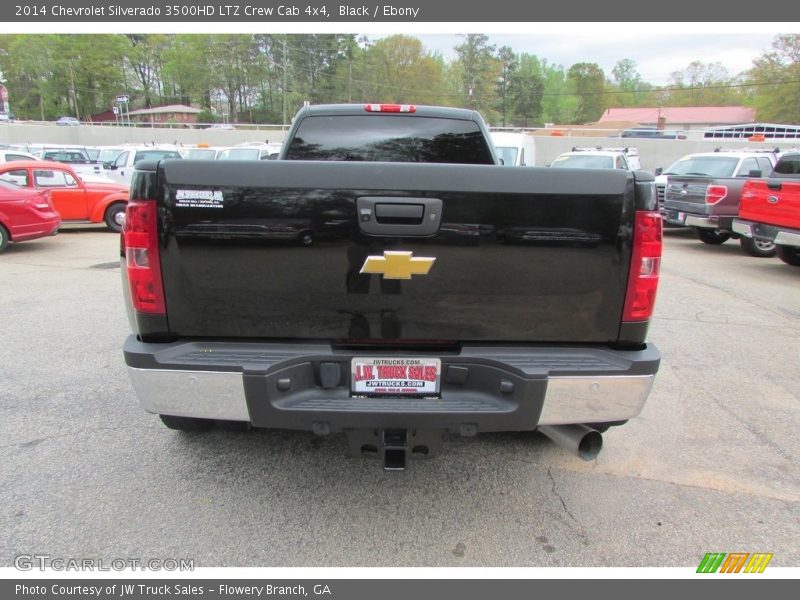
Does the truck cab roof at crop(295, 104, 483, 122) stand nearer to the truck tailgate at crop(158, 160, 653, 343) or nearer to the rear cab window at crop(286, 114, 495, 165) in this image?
the rear cab window at crop(286, 114, 495, 165)

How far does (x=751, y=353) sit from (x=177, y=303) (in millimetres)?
5367

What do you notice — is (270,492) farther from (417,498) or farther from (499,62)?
(499,62)

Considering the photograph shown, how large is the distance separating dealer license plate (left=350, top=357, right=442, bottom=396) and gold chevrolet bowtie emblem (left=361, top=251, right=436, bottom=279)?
0.39 meters

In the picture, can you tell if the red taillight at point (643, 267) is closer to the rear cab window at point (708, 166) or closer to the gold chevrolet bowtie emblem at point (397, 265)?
the gold chevrolet bowtie emblem at point (397, 265)

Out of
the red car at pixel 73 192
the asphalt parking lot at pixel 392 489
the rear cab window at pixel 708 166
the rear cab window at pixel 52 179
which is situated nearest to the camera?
the asphalt parking lot at pixel 392 489

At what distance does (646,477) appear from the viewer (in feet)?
10.3

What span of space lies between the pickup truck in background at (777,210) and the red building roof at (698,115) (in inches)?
2962

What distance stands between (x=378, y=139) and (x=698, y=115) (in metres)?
92.9

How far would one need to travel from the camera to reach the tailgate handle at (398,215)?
227 cm

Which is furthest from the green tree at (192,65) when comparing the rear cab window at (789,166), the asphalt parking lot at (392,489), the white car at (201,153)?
the asphalt parking lot at (392,489)

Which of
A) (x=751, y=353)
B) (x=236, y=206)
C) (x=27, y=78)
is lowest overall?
(x=751, y=353)

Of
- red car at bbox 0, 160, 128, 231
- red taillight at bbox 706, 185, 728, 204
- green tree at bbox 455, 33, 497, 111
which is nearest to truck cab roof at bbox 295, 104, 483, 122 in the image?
red taillight at bbox 706, 185, 728, 204

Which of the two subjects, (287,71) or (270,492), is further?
(287,71)

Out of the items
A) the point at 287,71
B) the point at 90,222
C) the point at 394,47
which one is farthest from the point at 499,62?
the point at 90,222
